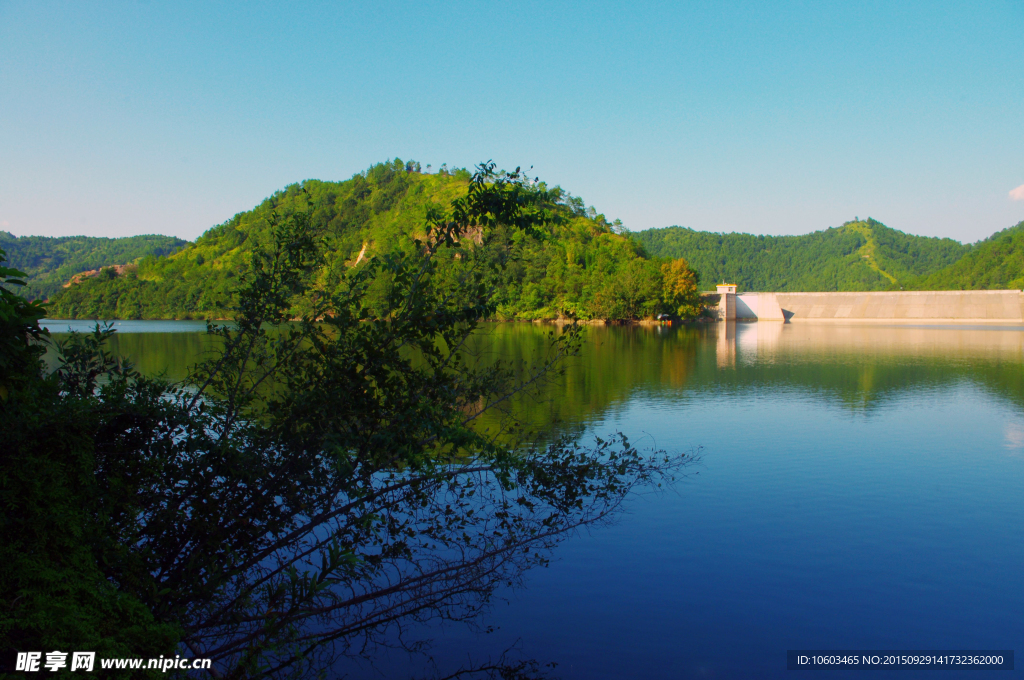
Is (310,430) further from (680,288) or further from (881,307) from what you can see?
(881,307)

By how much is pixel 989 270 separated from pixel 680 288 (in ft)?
180

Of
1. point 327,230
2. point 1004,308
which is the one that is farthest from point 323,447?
point 1004,308

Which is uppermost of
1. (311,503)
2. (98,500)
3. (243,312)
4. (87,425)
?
(243,312)

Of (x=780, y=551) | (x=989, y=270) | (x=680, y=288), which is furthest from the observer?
(x=989, y=270)

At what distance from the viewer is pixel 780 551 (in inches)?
317

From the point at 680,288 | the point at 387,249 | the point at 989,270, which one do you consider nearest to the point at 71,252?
the point at 387,249

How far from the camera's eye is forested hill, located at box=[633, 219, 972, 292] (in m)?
148

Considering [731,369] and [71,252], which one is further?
[71,252]

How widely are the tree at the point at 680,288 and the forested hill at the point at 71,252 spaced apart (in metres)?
78.7

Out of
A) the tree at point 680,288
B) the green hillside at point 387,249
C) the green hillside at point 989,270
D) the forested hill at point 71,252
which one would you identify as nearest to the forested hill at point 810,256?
the green hillside at point 989,270

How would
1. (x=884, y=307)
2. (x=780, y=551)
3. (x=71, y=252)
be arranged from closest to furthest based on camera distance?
(x=780, y=551) < (x=884, y=307) < (x=71, y=252)

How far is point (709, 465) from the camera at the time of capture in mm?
11953

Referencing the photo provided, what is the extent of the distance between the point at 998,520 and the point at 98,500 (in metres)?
10.4

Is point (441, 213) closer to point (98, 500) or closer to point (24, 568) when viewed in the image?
point (98, 500)
